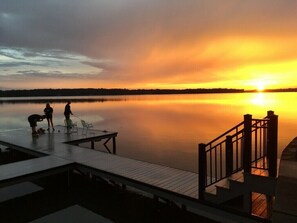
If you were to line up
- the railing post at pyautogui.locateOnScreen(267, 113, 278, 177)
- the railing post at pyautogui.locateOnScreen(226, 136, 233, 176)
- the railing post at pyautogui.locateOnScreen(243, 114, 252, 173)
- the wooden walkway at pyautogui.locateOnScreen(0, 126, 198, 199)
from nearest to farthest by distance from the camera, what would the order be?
the railing post at pyautogui.locateOnScreen(267, 113, 278, 177), the railing post at pyautogui.locateOnScreen(243, 114, 252, 173), the railing post at pyautogui.locateOnScreen(226, 136, 233, 176), the wooden walkway at pyautogui.locateOnScreen(0, 126, 198, 199)

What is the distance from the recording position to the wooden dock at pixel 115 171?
22.6 feet

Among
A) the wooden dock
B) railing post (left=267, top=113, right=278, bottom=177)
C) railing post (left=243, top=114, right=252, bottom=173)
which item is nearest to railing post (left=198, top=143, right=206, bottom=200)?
the wooden dock

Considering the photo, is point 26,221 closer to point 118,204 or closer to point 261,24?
point 118,204

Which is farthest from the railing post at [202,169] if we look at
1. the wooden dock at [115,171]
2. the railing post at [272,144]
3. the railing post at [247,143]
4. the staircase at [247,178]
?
the railing post at [272,144]

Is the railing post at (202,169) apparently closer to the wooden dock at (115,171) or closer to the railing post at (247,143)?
the wooden dock at (115,171)

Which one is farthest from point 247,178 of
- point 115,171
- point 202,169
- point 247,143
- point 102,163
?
point 102,163

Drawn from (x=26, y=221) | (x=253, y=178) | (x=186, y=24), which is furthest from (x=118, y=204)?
(x=186, y=24)

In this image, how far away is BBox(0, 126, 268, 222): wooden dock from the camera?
6891 millimetres

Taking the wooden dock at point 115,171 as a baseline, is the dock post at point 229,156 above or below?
above

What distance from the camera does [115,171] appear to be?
913 centimetres

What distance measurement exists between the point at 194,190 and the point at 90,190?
16.3 feet

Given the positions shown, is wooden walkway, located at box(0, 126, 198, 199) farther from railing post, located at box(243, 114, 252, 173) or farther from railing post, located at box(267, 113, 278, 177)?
railing post, located at box(267, 113, 278, 177)

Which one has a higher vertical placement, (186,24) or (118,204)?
(186,24)

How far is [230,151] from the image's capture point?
260 inches
